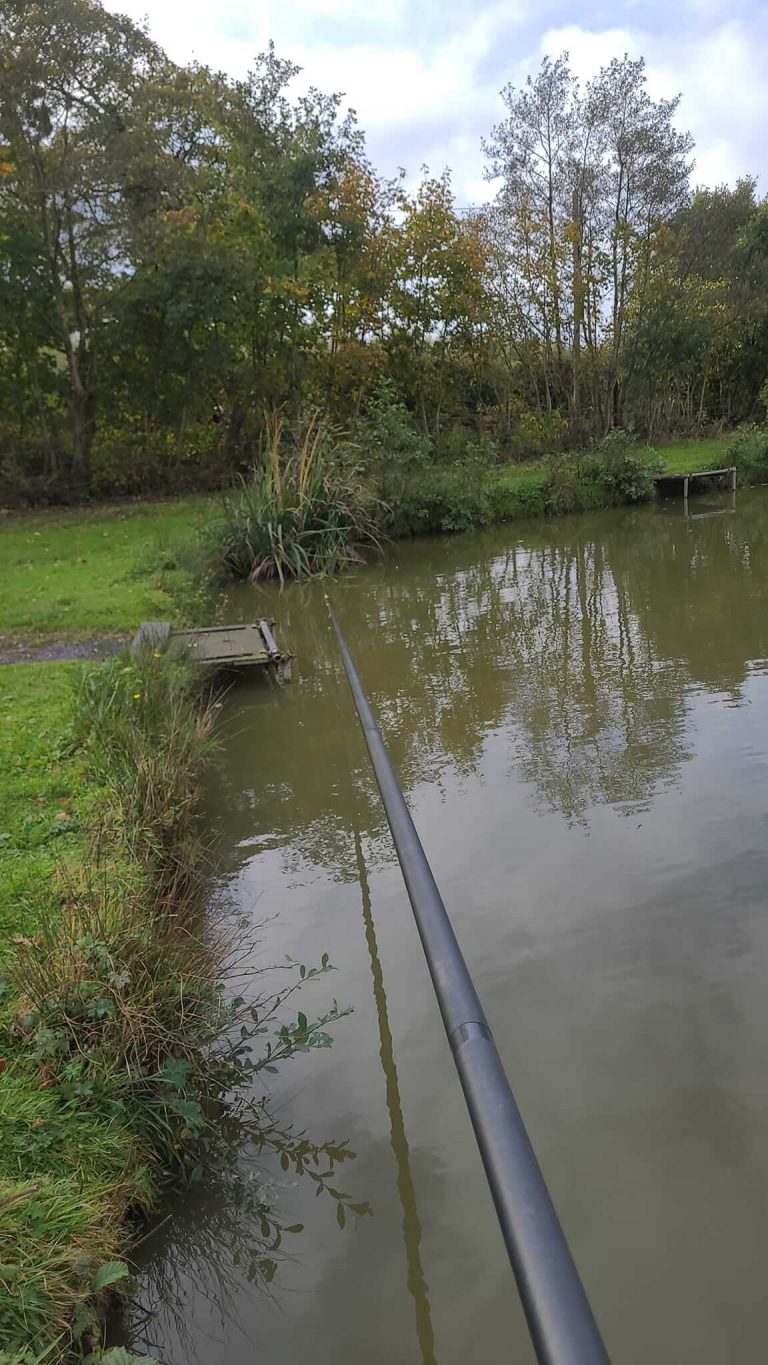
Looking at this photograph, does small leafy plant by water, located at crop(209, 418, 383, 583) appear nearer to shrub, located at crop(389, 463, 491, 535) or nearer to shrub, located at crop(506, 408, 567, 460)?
shrub, located at crop(389, 463, 491, 535)

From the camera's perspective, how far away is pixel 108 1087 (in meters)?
2.08

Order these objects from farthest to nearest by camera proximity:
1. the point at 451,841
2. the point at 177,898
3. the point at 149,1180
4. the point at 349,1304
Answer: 1. the point at 451,841
2. the point at 177,898
3. the point at 149,1180
4. the point at 349,1304

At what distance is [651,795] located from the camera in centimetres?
405

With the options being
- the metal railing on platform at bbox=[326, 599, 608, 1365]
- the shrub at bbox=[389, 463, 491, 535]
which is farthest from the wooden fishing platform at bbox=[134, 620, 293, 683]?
the shrub at bbox=[389, 463, 491, 535]

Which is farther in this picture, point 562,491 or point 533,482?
point 533,482

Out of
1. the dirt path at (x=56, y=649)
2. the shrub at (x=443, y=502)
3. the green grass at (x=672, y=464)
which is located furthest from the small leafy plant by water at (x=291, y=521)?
the green grass at (x=672, y=464)

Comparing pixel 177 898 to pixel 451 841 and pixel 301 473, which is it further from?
pixel 301 473

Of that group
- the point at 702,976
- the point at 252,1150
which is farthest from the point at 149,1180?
the point at 702,976

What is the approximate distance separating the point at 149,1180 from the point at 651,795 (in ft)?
9.09

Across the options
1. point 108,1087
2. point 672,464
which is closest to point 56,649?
point 108,1087

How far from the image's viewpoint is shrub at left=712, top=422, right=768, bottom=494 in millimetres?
16625

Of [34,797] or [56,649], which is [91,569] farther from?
[34,797]

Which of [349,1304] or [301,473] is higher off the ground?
[301,473]

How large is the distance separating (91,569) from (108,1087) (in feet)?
27.5
